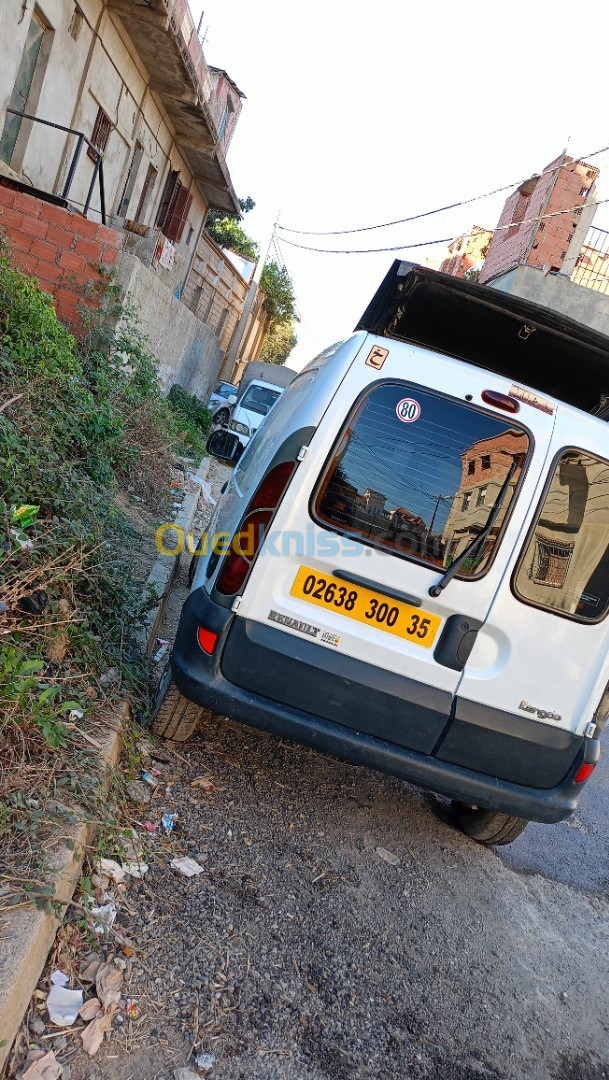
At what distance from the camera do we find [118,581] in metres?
4.44

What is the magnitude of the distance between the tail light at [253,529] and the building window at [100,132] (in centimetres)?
1138

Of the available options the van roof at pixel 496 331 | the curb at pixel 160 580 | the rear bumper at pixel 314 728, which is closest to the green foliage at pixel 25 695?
the rear bumper at pixel 314 728

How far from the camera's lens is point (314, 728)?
3418mm

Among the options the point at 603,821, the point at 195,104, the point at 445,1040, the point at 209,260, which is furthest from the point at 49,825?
the point at 209,260

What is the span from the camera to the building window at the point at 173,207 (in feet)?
58.3

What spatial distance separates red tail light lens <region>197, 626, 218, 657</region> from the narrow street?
74cm

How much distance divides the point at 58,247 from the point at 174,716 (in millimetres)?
6412

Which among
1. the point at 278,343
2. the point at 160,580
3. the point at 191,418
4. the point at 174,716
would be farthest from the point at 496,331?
the point at 278,343

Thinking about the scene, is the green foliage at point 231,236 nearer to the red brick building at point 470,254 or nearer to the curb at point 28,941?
the red brick building at point 470,254

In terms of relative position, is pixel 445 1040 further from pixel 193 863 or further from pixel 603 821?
pixel 603 821

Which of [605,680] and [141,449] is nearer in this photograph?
[605,680]

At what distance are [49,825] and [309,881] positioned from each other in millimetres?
1236

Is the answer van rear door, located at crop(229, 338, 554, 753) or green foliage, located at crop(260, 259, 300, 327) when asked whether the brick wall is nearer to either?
van rear door, located at crop(229, 338, 554, 753)

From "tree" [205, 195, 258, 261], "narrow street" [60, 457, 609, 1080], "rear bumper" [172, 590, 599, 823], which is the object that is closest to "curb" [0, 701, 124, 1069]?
"narrow street" [60, 457, 609, 1080]
